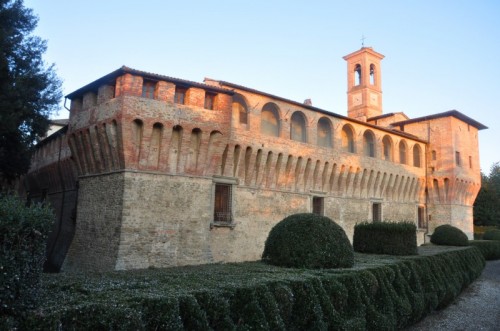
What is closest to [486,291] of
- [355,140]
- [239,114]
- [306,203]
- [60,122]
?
[306,203]

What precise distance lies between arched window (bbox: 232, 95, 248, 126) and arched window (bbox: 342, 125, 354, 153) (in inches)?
322

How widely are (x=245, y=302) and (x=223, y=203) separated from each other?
1105 centimetres

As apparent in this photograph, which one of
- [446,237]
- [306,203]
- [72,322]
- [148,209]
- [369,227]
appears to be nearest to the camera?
[72,322]

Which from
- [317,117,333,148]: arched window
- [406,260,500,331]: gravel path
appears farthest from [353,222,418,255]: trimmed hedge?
[317,117,333,148]: arched window

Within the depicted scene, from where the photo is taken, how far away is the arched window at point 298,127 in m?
20.8

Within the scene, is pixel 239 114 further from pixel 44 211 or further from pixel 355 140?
pixel 44 211

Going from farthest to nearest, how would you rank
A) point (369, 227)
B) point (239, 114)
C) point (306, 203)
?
point (306, 203), point (239, 114), point (369, 227)

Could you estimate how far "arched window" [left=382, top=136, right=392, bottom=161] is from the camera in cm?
2636

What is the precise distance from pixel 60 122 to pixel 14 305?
30077mm

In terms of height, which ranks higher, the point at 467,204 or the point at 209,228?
the point at 467,204

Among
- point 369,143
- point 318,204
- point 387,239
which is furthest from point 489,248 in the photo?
point 387,239

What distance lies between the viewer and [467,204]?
99.3 ft

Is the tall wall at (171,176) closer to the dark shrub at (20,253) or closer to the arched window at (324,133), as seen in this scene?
the arched window at (324,133)

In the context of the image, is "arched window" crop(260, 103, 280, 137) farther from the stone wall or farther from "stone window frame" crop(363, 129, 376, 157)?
the stone wall
